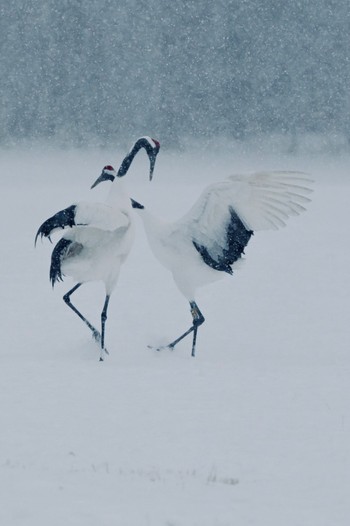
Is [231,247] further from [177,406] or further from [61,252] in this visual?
[177,406]

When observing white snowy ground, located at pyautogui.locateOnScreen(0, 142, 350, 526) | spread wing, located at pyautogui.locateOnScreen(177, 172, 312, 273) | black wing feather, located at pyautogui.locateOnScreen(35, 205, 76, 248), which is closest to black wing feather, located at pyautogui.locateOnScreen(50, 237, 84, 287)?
black wing feather, located at pyautogui.locateOnScreen(35, 205, 76, 248)

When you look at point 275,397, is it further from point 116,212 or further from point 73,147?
point 73,147

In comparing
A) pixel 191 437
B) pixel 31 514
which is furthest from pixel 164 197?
pixel 31 514

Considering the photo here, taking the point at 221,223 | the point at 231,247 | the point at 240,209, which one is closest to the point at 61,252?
the point at 221,223

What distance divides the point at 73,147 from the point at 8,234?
17921 millimetres

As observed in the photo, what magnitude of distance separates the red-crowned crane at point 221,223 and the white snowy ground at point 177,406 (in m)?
1.05

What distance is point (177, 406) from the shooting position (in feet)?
26.2

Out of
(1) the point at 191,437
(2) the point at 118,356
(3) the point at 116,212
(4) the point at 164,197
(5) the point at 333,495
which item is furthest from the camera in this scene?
(4) the point at 164,197

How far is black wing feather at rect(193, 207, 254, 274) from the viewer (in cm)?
1012

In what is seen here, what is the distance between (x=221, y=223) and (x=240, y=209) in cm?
29

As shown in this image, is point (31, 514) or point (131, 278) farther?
point (131, 278)

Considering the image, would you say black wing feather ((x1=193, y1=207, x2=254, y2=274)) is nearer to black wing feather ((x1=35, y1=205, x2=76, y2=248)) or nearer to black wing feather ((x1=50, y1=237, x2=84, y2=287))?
black wing feather ((x1=50, y1=237, x2=84, y2=287))

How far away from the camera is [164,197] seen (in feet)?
86.8

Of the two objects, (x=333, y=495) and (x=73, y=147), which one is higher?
(x=333, y=495)
